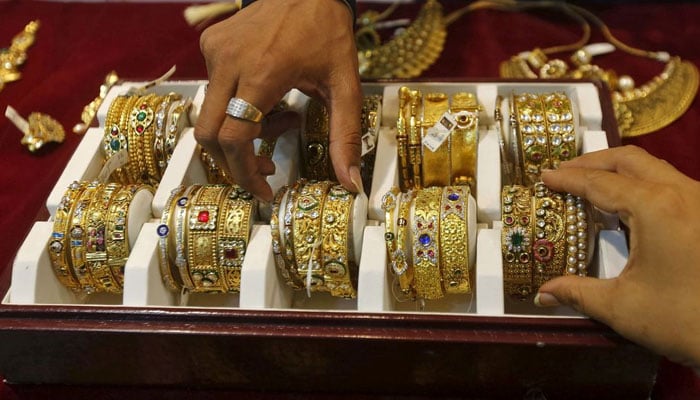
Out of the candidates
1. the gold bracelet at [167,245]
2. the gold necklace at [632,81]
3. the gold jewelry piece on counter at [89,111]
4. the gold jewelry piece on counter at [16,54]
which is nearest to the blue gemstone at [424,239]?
the gold bracelet at [167,245]

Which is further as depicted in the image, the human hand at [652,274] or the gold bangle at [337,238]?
the gold bangle at [337,238]

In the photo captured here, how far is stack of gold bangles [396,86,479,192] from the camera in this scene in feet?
3.57

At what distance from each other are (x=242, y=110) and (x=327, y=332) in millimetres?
312

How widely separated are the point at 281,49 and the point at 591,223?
0.48 meters

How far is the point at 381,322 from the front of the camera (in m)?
0.87

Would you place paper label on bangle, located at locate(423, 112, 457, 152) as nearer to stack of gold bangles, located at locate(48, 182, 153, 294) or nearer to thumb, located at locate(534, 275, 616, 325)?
thumb, located at locate(534, 275, 616, 325)

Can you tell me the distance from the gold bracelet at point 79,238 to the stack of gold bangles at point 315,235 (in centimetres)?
28

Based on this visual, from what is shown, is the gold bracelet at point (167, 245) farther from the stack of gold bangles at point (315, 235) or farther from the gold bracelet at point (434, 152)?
the gold bracelet at point (434, 152)

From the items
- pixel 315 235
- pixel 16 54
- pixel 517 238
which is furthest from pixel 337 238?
pixel 16 54

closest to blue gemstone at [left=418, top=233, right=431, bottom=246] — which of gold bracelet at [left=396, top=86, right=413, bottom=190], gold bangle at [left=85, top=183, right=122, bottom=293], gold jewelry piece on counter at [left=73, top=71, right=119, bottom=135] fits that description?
gold bracelet at [left=396, top=86, right=413, bottom=190]

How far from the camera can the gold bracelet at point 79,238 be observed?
3.34 ft

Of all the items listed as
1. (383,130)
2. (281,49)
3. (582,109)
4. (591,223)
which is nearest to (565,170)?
(591,223)

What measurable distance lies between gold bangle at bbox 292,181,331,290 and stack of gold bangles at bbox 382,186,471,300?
0.09m

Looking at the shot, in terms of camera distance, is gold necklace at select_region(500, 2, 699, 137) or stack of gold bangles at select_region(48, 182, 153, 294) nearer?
stack of gold bangles at select_region(48, 182, 153, 294)
